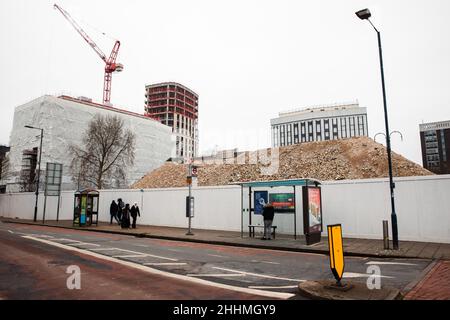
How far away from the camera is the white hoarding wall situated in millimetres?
14250

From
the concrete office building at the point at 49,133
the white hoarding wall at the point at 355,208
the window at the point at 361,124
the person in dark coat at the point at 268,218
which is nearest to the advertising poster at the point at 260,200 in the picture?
the white hoarding wall at the point at 355,208

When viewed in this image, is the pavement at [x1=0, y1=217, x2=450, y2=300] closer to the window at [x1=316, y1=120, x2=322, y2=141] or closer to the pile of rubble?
the pile of rubble

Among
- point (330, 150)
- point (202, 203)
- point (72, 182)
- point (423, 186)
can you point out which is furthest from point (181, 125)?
point (423, 186)

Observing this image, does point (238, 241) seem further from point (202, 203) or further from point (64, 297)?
point (64, 297)

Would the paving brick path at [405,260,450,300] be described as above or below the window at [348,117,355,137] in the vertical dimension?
below

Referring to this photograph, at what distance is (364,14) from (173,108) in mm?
122173

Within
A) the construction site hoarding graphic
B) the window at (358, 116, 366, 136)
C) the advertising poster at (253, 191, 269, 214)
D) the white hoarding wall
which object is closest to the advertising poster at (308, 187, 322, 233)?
the white hoarding wall

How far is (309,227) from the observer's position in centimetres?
1355

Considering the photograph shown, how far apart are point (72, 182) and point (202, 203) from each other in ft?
128

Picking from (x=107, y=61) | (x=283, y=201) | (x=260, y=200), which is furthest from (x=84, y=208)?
(x=107, y=61)

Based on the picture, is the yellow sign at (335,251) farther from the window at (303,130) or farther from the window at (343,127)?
the window at (303,130)

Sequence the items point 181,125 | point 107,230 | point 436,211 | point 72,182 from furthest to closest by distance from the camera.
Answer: point 181,125 → point 72,182 → point 107,230 → point 436,211

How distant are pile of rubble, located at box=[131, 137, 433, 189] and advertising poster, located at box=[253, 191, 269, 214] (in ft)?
52.3

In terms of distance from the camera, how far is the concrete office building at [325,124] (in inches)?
4417
